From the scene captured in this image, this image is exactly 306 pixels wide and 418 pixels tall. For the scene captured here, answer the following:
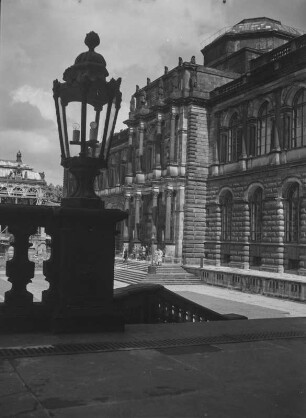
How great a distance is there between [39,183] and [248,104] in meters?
53.1

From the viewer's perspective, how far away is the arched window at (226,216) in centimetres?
3503

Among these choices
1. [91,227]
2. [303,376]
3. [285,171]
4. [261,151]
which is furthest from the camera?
[261,151]

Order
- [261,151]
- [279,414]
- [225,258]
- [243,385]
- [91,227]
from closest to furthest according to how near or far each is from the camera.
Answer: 1. [279,414]
2. [243,385]
3. [91,227]
4. [261,151]
5. [225,258]

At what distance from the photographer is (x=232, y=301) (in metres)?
21.2

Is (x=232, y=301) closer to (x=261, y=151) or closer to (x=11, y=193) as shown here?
(x=261, y=151)

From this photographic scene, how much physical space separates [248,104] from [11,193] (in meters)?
49.7

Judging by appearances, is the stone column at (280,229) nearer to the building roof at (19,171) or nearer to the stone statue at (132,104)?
the stone statue at (132,104)

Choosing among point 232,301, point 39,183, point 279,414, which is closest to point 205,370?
point 279,414

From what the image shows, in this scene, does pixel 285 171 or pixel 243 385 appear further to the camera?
pixel 285 171

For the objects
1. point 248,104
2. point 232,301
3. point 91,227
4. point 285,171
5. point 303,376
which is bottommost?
point 232,301

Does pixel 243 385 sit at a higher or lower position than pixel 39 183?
lower

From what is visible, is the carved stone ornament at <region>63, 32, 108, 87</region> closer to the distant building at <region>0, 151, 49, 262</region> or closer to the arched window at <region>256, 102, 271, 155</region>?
the arched window at <region>256, 102, 271, 155</region>

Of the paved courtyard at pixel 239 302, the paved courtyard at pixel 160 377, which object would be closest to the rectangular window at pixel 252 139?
Result: the paved courtyard at pixel 239 302

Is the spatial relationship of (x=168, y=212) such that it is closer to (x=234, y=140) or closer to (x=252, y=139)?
(x=234, y=140)
